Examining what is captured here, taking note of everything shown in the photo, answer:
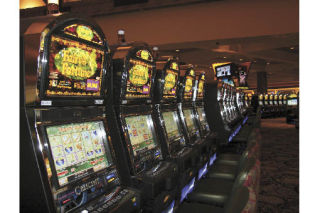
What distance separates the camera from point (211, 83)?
6.91m

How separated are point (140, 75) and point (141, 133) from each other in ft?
1.77

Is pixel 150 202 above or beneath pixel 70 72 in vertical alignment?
beneath

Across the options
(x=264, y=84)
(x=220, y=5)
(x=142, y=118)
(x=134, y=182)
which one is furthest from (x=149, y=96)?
(x=264, y=84)

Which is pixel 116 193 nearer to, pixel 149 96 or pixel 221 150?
pixel 149 96

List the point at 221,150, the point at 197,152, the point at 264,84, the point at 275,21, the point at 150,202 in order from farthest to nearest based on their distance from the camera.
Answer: the point at 264,84
the point at 221,150
the point at 275,21
the point at 197,152
the point at 150,202

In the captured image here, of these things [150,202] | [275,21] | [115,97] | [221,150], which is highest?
[275,21]

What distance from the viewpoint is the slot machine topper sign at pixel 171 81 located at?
3418 millimetres

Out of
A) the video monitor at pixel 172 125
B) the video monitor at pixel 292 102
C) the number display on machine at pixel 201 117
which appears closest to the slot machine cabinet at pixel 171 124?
the video monitor at pixel 172 125

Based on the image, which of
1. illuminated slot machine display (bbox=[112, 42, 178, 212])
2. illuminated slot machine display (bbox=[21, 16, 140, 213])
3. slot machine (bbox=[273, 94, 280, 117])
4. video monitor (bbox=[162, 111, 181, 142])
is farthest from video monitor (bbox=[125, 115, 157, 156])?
slot machine (bbox=[273, 94, 280, 117])

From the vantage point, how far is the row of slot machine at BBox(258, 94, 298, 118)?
19.2 meters

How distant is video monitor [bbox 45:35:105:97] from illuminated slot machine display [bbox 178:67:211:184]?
1.79 metres

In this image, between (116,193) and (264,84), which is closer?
(116,193)

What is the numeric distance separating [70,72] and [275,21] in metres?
5.27

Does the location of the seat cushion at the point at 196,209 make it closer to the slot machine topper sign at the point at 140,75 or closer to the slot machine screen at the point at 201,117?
the slot machine topper sign at the point at 140,75
